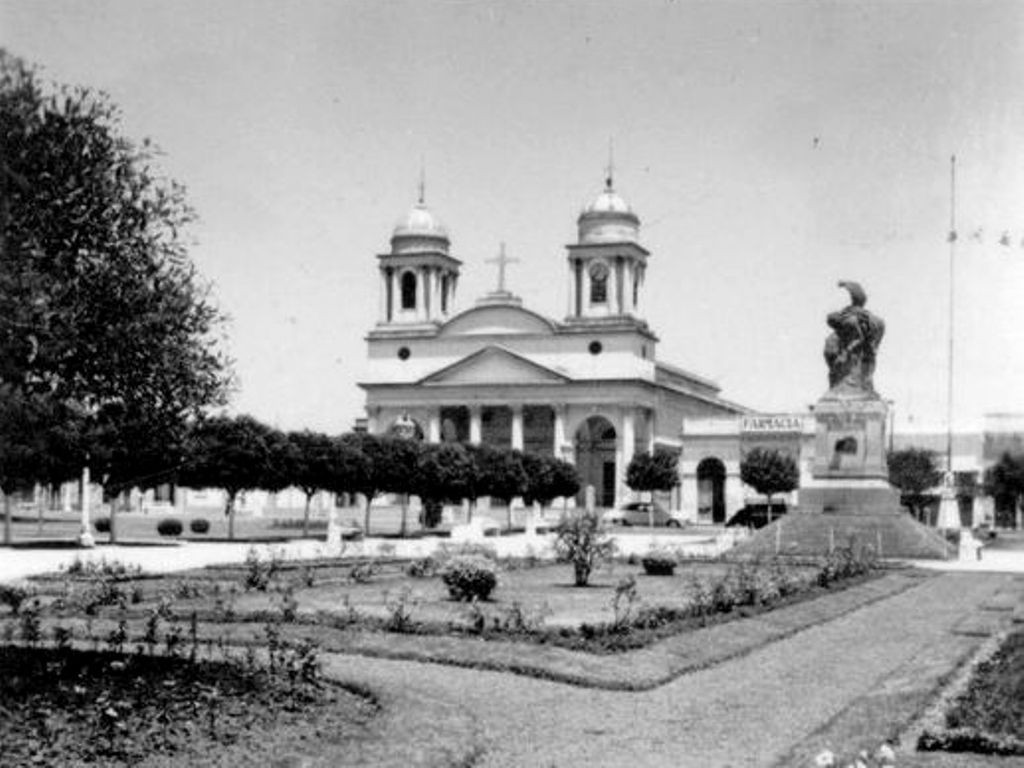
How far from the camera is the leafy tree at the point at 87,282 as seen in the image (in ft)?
39.4

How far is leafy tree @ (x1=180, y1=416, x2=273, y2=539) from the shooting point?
51469 mm

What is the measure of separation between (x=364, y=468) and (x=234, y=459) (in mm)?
8512

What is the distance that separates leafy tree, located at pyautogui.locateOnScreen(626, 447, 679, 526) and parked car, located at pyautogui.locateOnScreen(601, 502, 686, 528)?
4.20 ft

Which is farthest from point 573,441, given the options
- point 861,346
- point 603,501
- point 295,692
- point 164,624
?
point 295,692

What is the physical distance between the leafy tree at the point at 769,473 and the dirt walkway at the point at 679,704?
6607cm

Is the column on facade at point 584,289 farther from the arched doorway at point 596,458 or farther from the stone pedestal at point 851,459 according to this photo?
the stone pedestal at point 851,459

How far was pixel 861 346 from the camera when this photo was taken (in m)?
45.7

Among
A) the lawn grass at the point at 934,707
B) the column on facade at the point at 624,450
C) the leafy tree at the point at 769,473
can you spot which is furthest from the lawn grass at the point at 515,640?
the column on facade at the point at 624,450

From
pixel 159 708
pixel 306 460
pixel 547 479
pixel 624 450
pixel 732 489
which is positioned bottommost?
pixel 732 489

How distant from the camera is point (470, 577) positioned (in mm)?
22859

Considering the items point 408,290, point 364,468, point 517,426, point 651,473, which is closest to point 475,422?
point 517,426

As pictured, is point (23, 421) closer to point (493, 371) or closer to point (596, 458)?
point (493, 371)

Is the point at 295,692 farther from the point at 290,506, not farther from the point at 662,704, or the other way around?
the point at 290,506

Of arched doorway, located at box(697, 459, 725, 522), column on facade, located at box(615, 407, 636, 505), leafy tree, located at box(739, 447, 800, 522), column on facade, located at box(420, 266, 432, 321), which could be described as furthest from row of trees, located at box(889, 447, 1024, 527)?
column on facade, located at box(420, 266, 432, 321)
